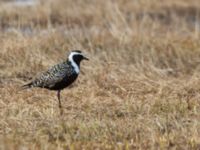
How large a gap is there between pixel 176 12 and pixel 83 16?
225 centimetres

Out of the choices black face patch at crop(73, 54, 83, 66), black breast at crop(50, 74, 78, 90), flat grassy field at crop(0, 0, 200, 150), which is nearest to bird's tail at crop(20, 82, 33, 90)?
flat grassy field at crop(0, 0, 200, 150)

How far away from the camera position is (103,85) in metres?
9.48

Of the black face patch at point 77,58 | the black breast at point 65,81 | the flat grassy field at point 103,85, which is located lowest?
the flat grassy field at point 103,85

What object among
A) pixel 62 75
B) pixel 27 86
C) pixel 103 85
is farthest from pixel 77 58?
pixel 103 85

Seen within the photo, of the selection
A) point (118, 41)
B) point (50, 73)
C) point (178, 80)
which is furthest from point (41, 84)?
point (118, 41)

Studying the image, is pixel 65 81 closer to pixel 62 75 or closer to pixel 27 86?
pixel 62 75

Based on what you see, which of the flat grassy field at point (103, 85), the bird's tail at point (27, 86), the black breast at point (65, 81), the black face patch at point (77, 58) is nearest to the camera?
the flat grassy field at point (103, 85)

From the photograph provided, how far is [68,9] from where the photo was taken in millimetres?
15039

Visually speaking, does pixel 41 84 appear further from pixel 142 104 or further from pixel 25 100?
pixel 142 104

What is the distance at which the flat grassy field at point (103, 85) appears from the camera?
7.21 m

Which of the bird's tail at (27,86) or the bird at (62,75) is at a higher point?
the bird at (62,75)

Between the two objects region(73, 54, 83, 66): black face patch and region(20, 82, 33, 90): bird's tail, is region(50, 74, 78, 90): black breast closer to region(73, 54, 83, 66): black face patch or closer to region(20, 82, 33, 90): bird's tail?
region(73, 54, 83, 66): black face patch

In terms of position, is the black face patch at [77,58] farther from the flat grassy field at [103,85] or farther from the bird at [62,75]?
the flat grassy field at [103,85]

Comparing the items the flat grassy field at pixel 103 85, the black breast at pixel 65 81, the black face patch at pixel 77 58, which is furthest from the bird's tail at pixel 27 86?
the black face patch at pixel 77 58
